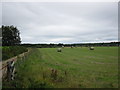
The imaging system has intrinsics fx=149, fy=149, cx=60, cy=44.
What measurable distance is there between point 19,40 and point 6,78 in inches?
2963

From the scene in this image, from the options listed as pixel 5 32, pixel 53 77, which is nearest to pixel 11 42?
pixel 5 32

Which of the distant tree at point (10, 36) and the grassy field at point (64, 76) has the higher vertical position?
the distant tree at point (10, 36)

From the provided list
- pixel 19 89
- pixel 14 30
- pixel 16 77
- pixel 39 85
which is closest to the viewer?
pixel 19 89

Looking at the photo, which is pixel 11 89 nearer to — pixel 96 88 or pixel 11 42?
pixel 96 88

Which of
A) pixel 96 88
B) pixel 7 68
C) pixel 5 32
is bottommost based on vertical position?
pixel 96 88

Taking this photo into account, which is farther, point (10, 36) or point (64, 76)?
point (10, 36)

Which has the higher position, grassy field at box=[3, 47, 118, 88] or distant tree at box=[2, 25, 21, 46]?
distant tree at box=[2, 25, 21, 46]

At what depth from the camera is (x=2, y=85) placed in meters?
5.95

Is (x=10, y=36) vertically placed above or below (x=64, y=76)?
above

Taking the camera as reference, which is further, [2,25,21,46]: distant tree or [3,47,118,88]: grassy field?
[2,25,21,46]: distant tree

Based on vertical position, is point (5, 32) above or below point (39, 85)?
A: above

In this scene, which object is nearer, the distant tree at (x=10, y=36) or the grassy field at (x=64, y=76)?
the grassy field at (x=64, y=76)

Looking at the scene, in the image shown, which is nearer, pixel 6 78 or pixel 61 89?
pixel 61 89

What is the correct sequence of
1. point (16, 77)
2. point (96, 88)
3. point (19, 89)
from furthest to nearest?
point (16, 77) < point (96, 88) < point (19, 89)
